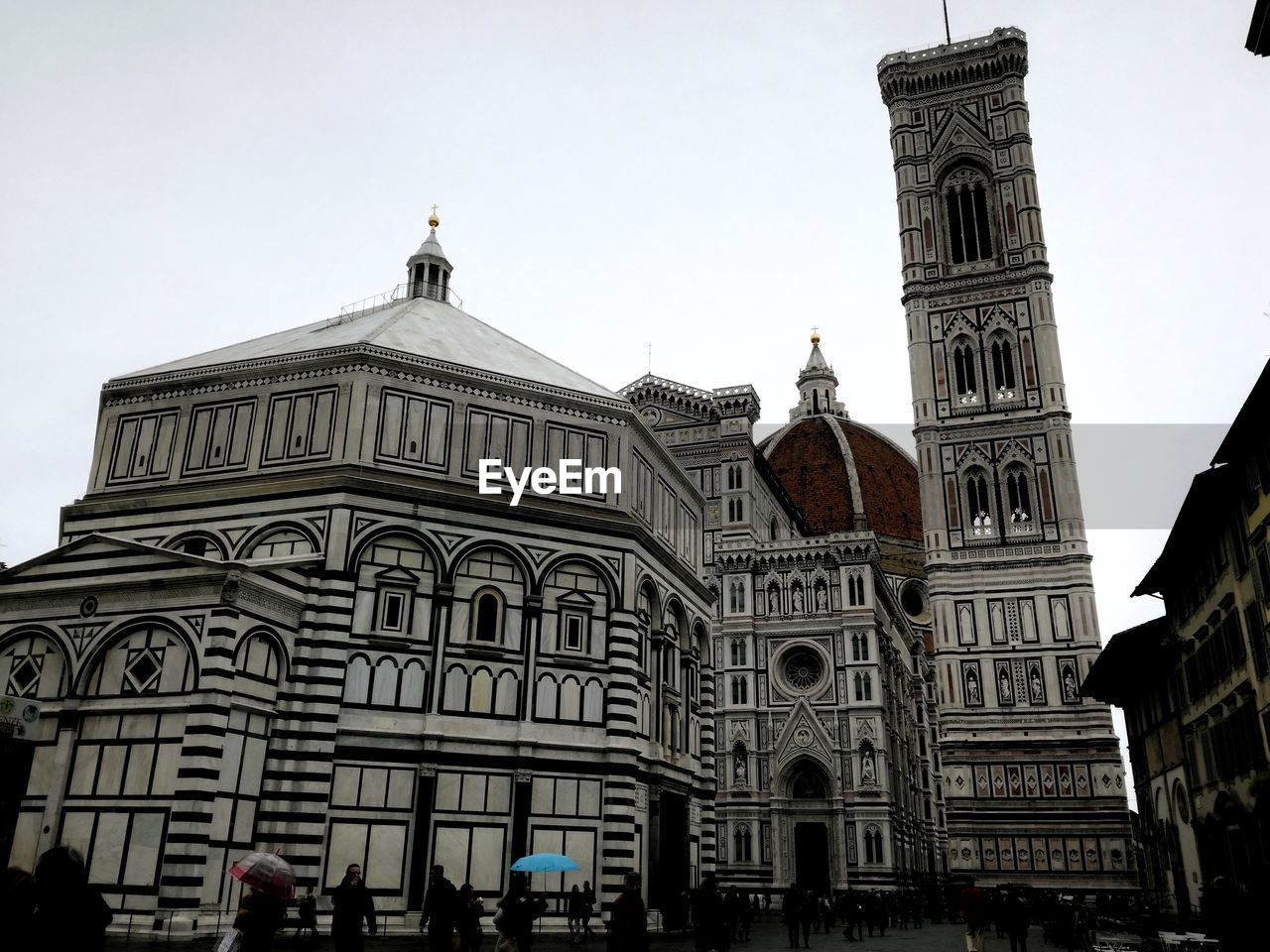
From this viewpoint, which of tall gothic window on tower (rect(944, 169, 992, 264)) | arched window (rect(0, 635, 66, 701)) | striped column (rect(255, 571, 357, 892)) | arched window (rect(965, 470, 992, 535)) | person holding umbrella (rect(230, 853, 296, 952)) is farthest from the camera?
tall gothic window on tower (rect(944, 169, 992, 264))

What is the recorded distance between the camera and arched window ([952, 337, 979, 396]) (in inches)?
2382

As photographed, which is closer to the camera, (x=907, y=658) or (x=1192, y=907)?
(x=1192, y=907)

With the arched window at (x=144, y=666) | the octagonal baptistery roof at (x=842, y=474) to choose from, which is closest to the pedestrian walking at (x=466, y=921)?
the arched window at (x=144, y=666)

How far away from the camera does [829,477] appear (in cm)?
10356

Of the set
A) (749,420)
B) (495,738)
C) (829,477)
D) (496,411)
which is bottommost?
(495,738)

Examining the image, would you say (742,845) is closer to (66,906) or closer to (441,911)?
(441,911)

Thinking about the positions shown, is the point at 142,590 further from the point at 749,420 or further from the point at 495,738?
the point at 749,420

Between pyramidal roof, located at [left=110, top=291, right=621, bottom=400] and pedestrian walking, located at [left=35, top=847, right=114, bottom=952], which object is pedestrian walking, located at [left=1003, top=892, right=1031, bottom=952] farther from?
pedestrian walking, located at [left=35, top=847, right=114, bottom=952]

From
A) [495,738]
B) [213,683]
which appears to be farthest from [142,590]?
[495,738]

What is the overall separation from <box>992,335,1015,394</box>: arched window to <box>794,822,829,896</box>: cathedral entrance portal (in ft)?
86.5

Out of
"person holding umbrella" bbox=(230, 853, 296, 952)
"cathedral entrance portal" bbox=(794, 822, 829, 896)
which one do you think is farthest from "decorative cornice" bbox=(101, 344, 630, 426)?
"cathedral entrance portal" bbox=(794, 822, 829, 896)

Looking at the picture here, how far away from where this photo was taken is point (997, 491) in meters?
57.4

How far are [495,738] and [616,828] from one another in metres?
3.67

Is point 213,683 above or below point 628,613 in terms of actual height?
below
